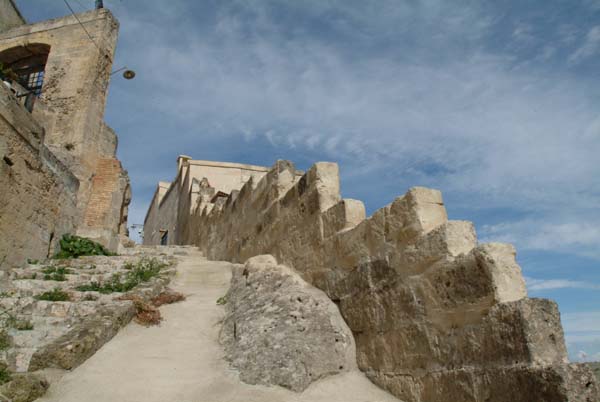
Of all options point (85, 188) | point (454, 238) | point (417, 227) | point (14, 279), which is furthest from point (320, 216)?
point (85, 188)

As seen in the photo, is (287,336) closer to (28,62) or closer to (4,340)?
(4,340)

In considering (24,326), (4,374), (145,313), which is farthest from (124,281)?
(4,374)

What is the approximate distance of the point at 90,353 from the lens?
3.86 meters

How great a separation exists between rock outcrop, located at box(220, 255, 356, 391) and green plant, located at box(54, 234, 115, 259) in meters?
6.37

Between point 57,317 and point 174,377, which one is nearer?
point 174,377

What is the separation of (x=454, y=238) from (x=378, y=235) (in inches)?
30.5

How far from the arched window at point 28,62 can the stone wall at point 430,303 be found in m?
18.0

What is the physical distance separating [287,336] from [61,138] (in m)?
14.7

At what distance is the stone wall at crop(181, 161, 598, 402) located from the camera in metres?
2.30

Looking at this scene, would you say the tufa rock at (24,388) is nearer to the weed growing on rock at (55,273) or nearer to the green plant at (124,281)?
the green plant at (124,281)

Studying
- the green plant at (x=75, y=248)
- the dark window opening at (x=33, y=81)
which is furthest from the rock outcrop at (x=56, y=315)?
the dark window opening at (x=33, y=81)

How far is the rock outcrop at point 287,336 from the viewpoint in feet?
11.2

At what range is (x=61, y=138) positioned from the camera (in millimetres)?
15500

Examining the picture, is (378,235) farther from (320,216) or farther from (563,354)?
(563,354)
